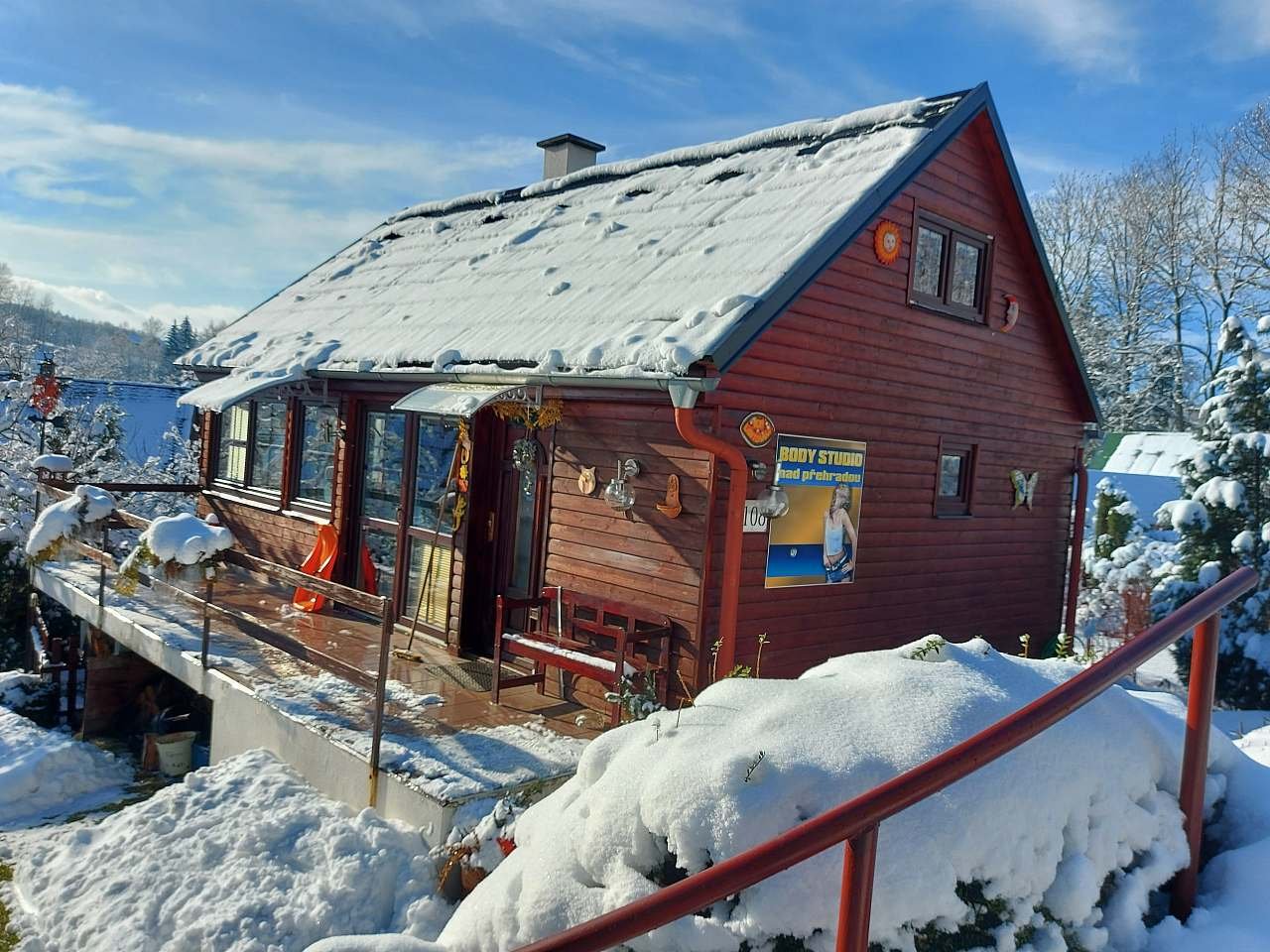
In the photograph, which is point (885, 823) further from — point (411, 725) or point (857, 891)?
point (411, 725)

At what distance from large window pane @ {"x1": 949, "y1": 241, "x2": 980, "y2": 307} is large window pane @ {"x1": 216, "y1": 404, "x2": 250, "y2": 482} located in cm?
932

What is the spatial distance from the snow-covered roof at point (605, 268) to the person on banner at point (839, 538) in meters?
2.09

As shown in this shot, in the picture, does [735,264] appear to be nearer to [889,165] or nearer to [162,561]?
[889,165]

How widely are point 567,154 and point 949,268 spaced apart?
718 centimetres

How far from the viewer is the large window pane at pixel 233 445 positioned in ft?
43.1

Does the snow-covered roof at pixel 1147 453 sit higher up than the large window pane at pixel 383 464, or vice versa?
the snow-covered roof at pixel 1147 453

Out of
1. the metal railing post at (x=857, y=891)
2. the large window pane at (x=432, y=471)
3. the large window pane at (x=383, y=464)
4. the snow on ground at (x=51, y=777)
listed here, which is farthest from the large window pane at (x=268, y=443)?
the metal railing post at (x=857, y=891)

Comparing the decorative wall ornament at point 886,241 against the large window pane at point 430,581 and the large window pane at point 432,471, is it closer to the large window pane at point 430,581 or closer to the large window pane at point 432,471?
the large window pane at point 432,471

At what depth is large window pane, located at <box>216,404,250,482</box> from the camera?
13141 mm

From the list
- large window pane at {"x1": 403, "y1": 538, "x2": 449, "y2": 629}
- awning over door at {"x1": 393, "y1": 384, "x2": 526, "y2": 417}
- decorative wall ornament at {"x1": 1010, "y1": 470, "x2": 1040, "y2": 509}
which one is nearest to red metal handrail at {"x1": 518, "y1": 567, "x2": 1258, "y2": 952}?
awning over door at {"x1": 393, "y1": 384, "x2": 526, "y2": 417}

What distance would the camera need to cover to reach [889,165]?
27.0ft

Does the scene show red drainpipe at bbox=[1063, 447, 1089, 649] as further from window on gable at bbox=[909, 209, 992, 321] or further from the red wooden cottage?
window on gable at bbox=[909, 209, 992, 321]

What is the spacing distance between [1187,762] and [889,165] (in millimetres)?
6251

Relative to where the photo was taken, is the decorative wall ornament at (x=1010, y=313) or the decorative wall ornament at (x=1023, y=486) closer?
the decorative wall ornament at (x=1010, y=313)
